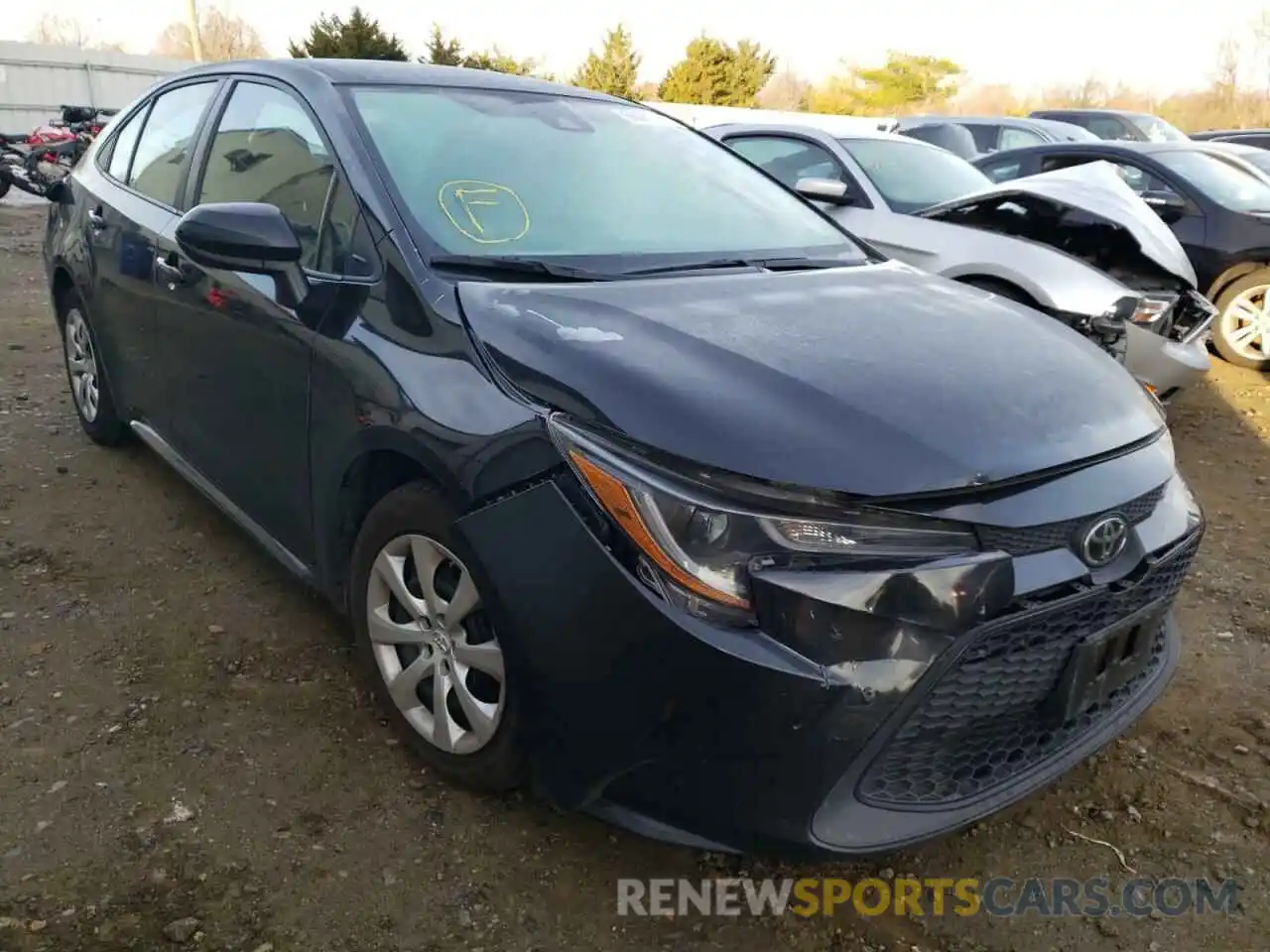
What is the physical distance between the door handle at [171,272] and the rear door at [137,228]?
0.23 feet

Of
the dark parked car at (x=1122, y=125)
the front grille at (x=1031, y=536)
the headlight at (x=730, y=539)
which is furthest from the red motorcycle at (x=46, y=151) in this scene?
the dark parked car at (x=1122, y=125)

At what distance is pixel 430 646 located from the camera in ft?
7.45

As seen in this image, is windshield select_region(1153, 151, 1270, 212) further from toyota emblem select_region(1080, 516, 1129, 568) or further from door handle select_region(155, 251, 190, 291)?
door handle select_region(155, 251, 190, 291)

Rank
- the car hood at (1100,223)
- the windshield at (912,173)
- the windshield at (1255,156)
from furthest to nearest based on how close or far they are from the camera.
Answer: the windshield at (1255,156)
the windshield at (912,173)
the car hood at (1100,223)

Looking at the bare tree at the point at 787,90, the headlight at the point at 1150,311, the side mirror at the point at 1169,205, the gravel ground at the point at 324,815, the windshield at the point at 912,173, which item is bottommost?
the bare tree at the point at 787,90

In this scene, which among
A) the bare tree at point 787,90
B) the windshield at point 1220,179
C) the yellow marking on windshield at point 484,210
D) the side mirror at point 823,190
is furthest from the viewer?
the bare tree at point 787,90

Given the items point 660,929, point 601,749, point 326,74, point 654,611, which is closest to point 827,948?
point 660,929

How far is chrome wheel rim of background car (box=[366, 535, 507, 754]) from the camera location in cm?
211

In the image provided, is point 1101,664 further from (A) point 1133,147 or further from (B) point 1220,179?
(A) point 1133,147

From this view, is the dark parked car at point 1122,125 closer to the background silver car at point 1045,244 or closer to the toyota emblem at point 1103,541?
the background silver car at point 1045,244

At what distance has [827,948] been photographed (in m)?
1.98

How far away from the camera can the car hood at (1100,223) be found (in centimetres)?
518

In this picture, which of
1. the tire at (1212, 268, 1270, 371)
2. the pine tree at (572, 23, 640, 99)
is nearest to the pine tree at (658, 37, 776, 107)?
the pine tree at (572, 23, 640, 99)

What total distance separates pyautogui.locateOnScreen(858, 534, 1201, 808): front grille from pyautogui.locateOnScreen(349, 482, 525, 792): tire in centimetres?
75
